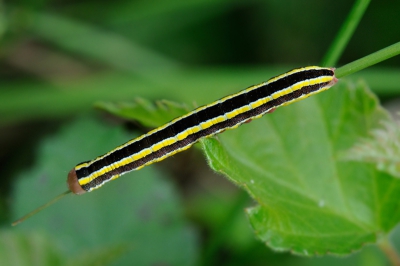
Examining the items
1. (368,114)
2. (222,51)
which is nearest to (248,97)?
(368,114)

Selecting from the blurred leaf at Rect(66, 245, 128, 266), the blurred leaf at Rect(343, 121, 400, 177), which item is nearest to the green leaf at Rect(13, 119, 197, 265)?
the blurred leaf at Rect(66, 245, 128, 266)

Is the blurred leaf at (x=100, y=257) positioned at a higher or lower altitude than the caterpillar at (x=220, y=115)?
lower

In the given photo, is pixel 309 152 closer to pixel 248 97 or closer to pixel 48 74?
pixel 248 97

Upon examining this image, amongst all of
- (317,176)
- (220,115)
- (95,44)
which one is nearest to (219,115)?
(220,115)

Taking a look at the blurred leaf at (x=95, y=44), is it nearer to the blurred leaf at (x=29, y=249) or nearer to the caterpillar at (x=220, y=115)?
the blurred leaf at (x=29, y=249)

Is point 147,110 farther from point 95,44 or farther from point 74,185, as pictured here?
point 95,44

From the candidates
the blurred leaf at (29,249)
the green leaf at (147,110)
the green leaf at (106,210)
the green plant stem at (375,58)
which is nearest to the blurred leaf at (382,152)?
the green plant stem at (375,58)

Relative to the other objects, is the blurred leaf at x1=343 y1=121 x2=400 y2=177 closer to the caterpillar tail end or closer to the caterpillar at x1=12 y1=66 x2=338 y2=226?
the caterpillar at x1=12 y1=66 x2=338 y2=226
